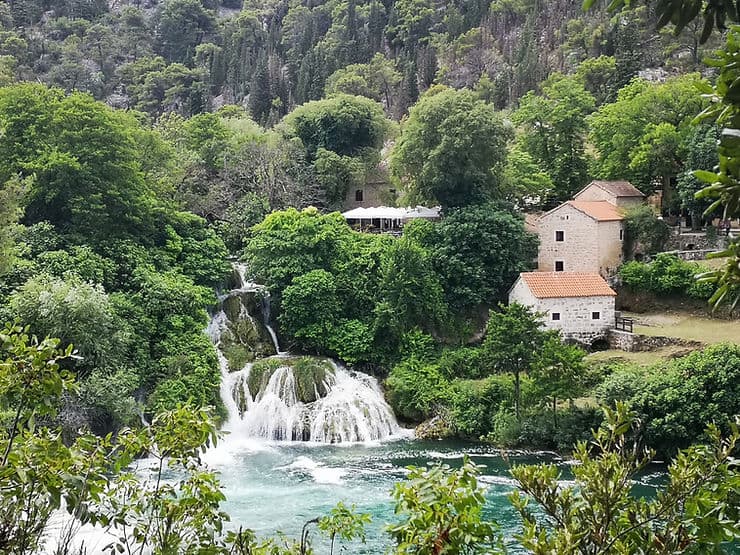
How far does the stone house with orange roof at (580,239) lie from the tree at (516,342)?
24.1 feet

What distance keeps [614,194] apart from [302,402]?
15120 millimetres

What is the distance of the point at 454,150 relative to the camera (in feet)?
91.0

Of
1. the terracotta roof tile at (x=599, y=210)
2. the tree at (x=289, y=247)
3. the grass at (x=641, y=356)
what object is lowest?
the grass at (x=641, y=356)

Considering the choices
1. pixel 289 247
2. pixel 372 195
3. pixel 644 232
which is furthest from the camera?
pixel 372 195

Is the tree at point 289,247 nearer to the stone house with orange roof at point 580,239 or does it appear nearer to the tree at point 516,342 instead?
the tree at point 516,342

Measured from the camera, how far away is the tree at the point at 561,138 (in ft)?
111

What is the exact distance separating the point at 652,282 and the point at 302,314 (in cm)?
1193

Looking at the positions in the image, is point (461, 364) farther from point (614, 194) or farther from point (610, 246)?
point (614, 194)

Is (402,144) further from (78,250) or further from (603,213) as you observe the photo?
(78,250)

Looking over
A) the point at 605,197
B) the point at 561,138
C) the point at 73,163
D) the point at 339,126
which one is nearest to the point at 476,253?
the point at 605,197

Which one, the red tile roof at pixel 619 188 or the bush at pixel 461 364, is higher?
the red tile roof at pixel 619 188

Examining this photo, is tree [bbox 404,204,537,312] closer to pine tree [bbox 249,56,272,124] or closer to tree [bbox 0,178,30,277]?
tree [bbox 0,178,30,277]

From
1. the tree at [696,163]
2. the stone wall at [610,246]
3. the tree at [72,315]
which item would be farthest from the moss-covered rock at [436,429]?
the tree at [696,163]

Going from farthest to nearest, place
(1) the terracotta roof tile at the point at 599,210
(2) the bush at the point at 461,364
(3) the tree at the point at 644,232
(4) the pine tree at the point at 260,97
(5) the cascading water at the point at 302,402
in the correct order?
(4) the pine tree at the point at 260,97
(3) the tree at the point at 644,232
(1) the terracotta roof tile at the point at 599,210
(2) the bush at the point at 461,364
(5) the cascading water at the point at 302,402
